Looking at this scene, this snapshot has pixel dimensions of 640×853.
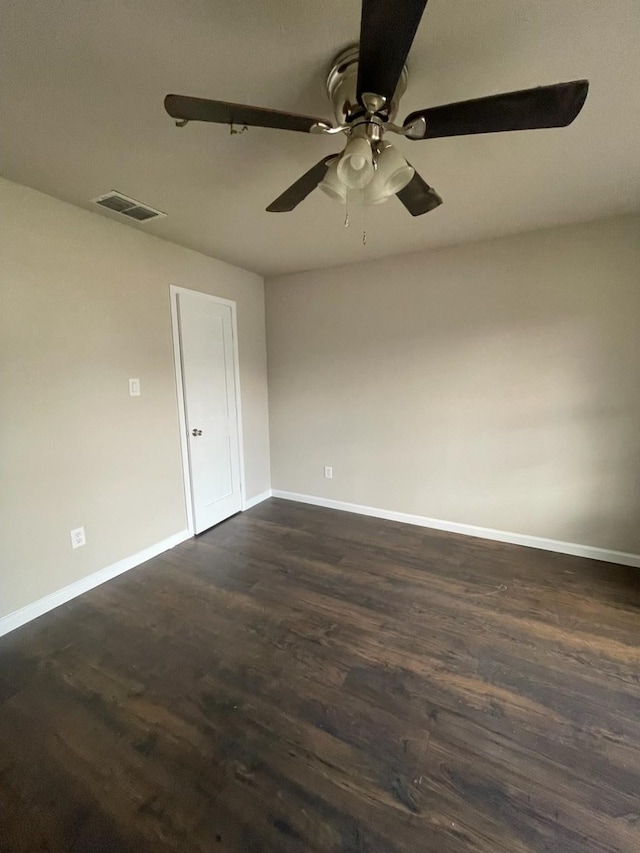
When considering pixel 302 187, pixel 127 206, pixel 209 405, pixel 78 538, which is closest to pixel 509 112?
pixel 302 187

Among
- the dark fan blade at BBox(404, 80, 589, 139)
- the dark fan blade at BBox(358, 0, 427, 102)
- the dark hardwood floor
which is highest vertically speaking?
the dark fan blade at BBox(358, 0, 427, 102)

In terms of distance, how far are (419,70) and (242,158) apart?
0.85 metres

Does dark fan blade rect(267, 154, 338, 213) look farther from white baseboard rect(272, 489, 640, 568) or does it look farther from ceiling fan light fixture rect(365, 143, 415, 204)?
white baseboard rect(272, 489, 640, 568)

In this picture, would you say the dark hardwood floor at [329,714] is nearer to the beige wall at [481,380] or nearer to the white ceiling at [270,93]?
the beige wall at [481,380]

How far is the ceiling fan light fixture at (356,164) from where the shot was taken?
1.17m

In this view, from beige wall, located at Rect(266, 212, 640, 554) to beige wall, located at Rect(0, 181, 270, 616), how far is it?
1376 millimetres

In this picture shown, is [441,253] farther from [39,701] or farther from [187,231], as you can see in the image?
[39,701]

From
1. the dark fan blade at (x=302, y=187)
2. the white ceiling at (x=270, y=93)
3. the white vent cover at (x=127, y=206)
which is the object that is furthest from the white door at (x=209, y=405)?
the dark fan blade at (x=302, y=187)

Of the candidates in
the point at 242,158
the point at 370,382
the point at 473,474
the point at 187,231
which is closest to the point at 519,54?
the point at 242,158

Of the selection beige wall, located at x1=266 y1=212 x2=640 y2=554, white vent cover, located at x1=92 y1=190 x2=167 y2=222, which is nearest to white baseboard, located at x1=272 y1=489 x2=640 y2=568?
beige wall, located at x1=266 y1=212 x2=640 y2=554

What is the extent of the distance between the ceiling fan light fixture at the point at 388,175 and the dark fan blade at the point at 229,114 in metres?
0.24

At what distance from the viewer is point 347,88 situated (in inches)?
49.9

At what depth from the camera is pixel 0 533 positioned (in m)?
2.00

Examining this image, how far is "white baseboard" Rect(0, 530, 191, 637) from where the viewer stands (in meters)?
2.09
